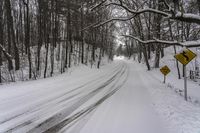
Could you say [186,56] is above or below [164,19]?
below

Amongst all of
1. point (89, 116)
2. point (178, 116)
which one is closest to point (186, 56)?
point (178, 116)

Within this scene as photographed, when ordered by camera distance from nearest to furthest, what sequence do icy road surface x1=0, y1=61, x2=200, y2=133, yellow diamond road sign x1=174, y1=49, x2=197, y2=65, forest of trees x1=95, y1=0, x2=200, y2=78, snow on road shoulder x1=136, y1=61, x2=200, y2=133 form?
icy road surface x1=0, y1=61, x2=200, y2=133, snow on road shoulder x1=136, y1=61, x2=200, y2=133, forest of trees x1=95, y1=0, x2=200, y2=78, yellow diamond road sign x1=174, y1=49, x2=197, y2=65

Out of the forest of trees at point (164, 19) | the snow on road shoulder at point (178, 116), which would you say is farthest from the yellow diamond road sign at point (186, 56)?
the snow on road shoulder at point (178, 116)

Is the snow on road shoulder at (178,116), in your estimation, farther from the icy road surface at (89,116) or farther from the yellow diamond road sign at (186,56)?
the yellow diamond road sign at (186,56)

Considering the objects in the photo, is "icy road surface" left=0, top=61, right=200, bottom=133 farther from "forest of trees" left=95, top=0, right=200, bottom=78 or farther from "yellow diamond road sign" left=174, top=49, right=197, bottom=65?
"forest of trees" left=95, top=0, right=200, bottom=78

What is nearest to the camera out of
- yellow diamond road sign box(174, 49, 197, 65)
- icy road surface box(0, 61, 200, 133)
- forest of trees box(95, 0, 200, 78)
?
icy road surface box(0, 61, 200, 133)

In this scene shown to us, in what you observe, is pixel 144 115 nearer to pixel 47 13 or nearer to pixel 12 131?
pixel 12 131

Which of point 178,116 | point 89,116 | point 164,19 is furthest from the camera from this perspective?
point 164,19

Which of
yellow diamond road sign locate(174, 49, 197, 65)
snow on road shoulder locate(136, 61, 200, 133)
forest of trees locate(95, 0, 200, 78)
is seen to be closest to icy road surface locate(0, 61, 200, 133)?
snow on road shoulder locate(136, 61, 200, 133)

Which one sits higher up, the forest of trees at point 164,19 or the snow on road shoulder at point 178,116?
the forest of trees at point 164,19

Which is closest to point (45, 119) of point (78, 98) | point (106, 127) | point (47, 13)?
point (106, 127)

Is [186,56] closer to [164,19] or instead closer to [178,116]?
[178,116]

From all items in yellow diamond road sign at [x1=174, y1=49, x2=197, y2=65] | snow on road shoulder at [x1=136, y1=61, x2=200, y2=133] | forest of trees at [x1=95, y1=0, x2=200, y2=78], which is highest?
forest of trees at [x1=95, y1=0, x2=200, y2=78]

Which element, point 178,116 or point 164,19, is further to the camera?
point 164,19
